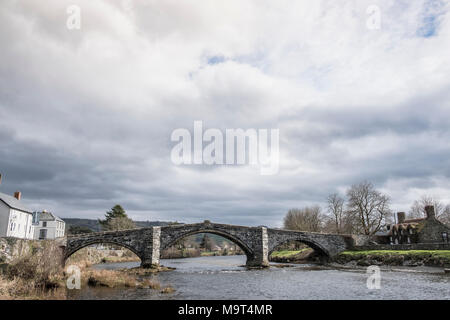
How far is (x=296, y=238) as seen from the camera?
5622cm

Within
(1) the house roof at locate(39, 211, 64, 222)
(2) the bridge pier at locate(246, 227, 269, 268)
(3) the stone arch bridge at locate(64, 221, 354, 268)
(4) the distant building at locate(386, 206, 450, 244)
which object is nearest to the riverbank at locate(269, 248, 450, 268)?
(3) the stone arch bridge at locate(64, 221, 354, 268)

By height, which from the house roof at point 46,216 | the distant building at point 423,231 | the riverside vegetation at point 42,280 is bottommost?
the riverside vegetation at point 42,280

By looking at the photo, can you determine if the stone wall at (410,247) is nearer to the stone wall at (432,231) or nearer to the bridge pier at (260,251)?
the stone wall at (432,231)

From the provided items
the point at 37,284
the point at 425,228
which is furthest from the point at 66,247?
the point at 425,228

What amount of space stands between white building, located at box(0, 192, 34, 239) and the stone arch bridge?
11.8 metres

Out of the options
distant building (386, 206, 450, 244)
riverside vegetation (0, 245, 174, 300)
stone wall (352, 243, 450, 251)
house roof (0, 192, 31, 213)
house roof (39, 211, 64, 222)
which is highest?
house roof (0, 192, 31, 213)

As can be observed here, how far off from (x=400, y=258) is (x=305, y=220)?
38.0 metres

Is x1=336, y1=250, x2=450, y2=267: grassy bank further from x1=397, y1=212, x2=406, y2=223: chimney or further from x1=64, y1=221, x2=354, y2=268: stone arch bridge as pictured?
x1=397, y1=212, x2=406, y2=223: chimney

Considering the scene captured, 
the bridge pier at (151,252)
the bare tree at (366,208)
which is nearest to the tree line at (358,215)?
the bare tree at (366,208)

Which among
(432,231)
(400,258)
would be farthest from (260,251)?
(432,231)

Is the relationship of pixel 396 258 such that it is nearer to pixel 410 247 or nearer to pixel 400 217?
pixel 410 247

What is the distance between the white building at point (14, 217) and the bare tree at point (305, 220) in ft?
187

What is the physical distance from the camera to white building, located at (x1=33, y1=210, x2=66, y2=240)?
69.0 m

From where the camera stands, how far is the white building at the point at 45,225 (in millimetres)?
69000
